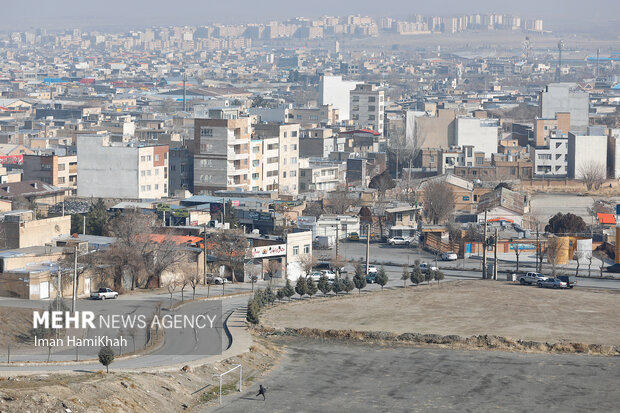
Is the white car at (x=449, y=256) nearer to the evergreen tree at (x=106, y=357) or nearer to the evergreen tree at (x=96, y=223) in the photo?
the evergreen tree at (x=96, y=223)

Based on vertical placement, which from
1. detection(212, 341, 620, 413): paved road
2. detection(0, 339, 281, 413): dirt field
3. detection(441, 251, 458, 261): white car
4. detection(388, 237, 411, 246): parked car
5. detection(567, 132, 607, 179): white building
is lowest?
detection(212, 341, 620, 413): paved road

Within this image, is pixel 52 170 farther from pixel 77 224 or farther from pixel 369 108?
pixel 369 108

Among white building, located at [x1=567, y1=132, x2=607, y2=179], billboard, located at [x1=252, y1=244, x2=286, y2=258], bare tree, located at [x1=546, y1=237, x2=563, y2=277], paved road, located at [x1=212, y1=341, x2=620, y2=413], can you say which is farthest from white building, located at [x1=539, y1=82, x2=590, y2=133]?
paved road, located at [x1=212, y1=341, x2=620, y2=413]

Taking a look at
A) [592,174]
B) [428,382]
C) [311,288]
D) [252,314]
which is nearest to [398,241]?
[311,288]

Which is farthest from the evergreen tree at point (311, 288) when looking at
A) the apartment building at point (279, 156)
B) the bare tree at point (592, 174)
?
the bare tree at point (592, 174)

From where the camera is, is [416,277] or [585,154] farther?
[585,154]

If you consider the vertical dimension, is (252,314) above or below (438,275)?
below

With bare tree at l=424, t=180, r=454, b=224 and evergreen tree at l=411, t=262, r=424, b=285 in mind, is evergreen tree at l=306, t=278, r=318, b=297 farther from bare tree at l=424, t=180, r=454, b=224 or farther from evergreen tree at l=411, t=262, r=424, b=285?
bare tree at l=424, t=180, r=454, b=224
